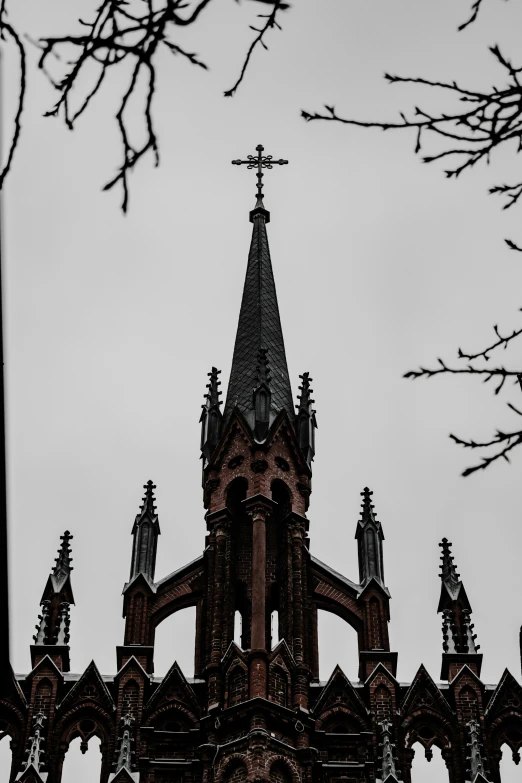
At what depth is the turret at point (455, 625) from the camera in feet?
89.8

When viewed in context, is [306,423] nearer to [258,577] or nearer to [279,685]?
[258,577]

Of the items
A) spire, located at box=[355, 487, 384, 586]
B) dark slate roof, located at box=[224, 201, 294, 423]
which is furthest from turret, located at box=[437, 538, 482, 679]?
dark slate roof, located at box=[224, 201, 294, 423]

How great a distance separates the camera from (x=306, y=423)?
32.4 metres

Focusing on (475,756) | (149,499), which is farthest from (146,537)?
(475,756)

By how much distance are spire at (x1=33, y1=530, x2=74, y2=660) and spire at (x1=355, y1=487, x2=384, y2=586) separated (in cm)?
590

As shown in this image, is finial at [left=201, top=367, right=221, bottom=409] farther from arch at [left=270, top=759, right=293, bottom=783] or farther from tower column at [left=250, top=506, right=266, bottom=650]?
arch at [left=270, top=759, right=293, bottom=783]

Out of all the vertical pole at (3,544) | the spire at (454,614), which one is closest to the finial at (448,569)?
the spire at (454,614)

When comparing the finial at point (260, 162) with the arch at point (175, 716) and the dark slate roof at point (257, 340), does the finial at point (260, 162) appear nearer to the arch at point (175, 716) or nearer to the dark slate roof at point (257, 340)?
the dark slate roof at point (257, 340)

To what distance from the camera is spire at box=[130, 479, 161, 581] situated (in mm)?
29250

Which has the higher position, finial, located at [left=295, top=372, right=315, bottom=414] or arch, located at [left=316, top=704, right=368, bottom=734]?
finial, located at [left=295, top=372, right=315, bottom=414]

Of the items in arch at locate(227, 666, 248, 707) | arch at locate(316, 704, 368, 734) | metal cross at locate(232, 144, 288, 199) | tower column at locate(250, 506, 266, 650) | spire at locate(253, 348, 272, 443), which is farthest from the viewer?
metal cross at locate(232, 144, 288, 199)

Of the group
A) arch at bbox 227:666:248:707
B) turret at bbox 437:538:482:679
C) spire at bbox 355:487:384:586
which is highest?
spire at bbox 355:487:384:586

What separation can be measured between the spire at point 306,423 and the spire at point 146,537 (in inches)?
135

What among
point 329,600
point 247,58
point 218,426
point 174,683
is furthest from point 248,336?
point 247,58
